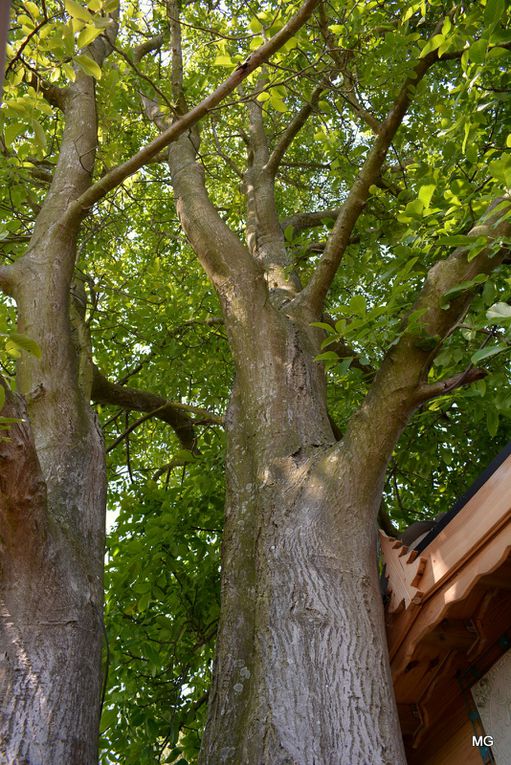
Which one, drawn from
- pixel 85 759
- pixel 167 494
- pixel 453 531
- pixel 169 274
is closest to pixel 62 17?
pixel 169 274

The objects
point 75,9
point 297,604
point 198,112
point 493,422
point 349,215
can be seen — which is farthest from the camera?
point 349,215

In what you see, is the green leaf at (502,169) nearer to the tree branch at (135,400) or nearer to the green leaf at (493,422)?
the green leaf at (493,422)

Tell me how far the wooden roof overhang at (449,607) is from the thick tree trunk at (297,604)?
0.26 meters

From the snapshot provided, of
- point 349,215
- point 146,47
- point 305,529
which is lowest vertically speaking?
point 305,529

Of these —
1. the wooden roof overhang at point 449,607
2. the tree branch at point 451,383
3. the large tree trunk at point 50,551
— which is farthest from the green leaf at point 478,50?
the large tree trunk at point 50,551

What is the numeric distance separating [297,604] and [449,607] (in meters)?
0.69

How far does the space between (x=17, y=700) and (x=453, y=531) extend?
189 cm

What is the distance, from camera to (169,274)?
8.88m

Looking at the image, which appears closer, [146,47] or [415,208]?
[415,208]

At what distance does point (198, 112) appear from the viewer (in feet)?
12.3

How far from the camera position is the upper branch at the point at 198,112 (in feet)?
11.2

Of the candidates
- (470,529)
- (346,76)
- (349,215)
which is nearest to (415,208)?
(349,215)

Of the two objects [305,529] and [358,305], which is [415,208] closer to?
[358,305]

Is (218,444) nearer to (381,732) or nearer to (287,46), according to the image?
(287,46)
